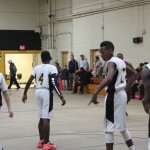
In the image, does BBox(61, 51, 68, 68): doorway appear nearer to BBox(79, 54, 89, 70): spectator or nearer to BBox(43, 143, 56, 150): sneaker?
BBox(79, 54, 89, 70): spectator

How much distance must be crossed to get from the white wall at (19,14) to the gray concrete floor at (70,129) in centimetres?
1812

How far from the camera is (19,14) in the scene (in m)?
34.8

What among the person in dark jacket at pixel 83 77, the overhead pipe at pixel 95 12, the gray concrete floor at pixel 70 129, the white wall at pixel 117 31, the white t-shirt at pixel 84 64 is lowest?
the gray concrete floor at pixel 70 129

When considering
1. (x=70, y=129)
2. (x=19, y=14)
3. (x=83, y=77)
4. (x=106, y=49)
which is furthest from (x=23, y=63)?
(x=106, y=49)

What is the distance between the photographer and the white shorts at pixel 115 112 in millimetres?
7176

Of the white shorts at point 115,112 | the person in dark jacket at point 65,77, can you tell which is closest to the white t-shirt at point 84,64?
the person in dark jacket at point 65,77

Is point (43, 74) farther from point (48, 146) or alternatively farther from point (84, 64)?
point (84, 64)

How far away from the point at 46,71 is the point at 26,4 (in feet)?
88.4

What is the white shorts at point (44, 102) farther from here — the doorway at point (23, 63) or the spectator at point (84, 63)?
the doorway at point (23, 63)

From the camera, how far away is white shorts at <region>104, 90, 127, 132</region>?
23.5 ft

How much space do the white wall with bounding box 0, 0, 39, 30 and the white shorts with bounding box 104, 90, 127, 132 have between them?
27.7 meters

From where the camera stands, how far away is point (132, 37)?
954 inches

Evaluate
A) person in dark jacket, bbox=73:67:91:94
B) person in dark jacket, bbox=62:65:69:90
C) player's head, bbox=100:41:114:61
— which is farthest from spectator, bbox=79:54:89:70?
player's head, bbox=100:41:114:61

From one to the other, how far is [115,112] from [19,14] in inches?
1125
